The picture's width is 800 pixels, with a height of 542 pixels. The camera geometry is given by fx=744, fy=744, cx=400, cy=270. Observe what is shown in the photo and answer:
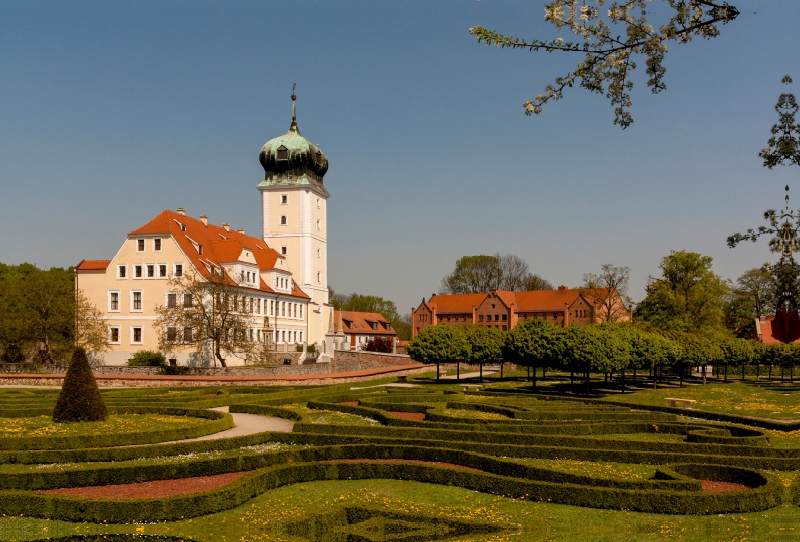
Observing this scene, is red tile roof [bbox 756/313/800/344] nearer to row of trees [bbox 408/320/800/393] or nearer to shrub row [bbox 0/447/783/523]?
shrub row [bbox 0/447/783/523]

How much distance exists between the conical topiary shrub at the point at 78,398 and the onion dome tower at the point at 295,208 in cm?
5557

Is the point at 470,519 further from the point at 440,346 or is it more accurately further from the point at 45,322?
the point at 45,322

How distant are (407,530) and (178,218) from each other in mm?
58231

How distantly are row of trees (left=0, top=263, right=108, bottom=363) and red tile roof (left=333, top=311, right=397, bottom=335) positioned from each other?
129 ft

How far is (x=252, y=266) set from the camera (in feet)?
218

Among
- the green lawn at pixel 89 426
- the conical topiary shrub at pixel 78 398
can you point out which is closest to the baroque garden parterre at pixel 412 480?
the green lawn at pixel 89 426

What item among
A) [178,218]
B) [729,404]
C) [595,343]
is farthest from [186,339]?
[729,404]

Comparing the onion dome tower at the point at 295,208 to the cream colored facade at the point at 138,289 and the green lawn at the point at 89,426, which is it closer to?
the cream colored facade at the point at 138,289

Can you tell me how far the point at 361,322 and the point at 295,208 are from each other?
28.8m

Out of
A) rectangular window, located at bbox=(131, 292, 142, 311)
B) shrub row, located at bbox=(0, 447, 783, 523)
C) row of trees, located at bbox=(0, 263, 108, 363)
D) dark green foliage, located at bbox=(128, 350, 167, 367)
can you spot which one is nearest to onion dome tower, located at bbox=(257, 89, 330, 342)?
rectangular window, located at bbox=(131, 292, 142, 311)

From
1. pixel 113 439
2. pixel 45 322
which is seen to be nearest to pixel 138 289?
pixel 45 322

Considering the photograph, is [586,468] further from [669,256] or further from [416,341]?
[669,256]

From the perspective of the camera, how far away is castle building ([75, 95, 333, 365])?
61500 mm

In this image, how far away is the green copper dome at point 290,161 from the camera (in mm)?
80812
